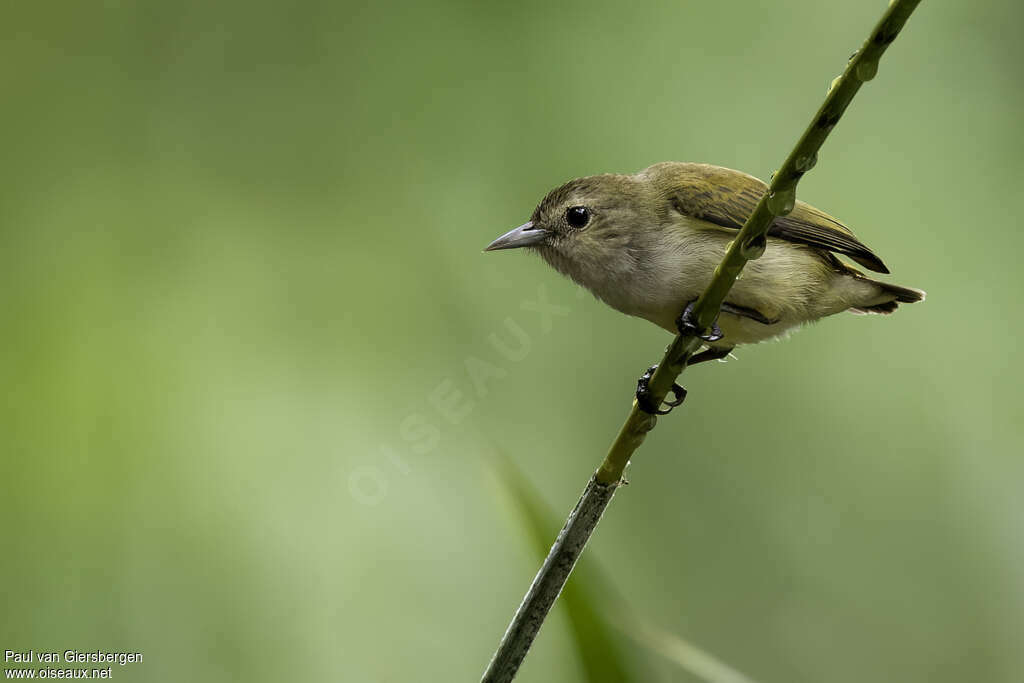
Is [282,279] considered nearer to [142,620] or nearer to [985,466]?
[142,620]

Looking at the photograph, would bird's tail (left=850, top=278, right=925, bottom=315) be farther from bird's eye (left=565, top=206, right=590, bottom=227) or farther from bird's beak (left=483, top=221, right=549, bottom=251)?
bird's beak (left=483, top=221, right=549, bottom=251)

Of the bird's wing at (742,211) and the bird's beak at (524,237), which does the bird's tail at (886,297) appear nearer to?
the bird's wing at (742,211)

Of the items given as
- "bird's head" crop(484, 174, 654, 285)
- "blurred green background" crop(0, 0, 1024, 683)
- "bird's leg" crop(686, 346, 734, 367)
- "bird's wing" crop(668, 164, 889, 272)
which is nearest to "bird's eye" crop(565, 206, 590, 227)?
"bird's head" crop(484, 174, 654, 285)

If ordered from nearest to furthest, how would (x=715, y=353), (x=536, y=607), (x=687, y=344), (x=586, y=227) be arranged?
(x=536, y=607) < (x=687, y=344) < (x=715, y=353) < (x=586, y=227)

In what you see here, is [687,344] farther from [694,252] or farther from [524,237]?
[524,237]

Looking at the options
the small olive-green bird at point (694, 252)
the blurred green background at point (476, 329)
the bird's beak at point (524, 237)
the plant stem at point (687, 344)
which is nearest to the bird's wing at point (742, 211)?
the small olive-green bird at point (694, 252)

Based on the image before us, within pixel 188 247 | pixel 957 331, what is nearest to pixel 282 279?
pixel 188 247

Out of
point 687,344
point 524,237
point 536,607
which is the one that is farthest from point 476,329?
point 536,607
